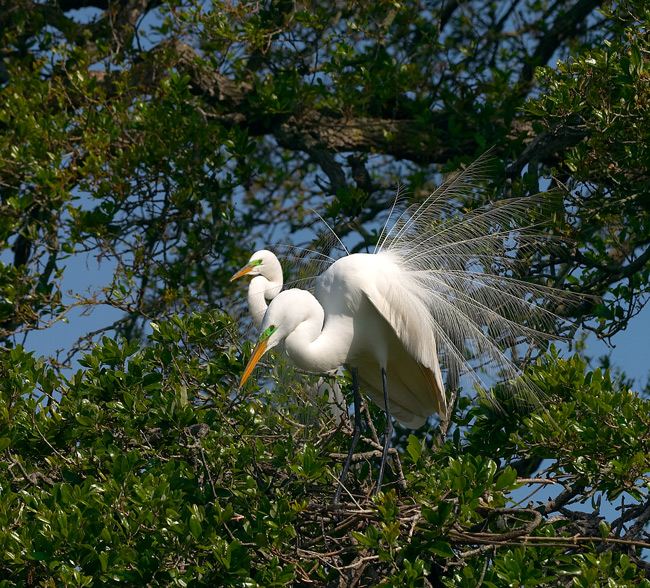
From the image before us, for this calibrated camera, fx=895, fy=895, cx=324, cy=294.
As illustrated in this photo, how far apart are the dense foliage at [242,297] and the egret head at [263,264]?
30cm

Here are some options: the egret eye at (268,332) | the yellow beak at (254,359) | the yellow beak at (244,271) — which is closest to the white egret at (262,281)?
the yellow beak at (244,271)

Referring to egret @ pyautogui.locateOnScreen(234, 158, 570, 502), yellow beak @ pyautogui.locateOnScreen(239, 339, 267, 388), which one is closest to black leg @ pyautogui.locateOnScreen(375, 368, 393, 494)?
egret @ pyautogui.locateOnScreen(234, 158, 570, 502)

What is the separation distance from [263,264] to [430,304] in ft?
4.15

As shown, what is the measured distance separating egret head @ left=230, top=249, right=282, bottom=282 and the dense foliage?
298mm

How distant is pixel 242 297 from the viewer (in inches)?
212

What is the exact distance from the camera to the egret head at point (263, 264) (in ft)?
16.5

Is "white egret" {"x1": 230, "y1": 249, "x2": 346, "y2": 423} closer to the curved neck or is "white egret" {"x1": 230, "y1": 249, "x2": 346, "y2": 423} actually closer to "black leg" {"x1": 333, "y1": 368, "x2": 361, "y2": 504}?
"black leg" {"x1": 333, "y1": 368, "x2": 361, "y2": 504}

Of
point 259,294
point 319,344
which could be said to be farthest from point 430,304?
point 259,294

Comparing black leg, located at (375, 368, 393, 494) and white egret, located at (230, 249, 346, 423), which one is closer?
black leg, located at (375, 368, 393, 494)

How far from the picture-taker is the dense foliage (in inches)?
112

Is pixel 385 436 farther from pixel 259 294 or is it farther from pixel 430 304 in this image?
pixel 259 294

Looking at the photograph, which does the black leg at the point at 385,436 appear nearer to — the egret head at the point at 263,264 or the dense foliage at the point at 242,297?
the dense foliage at the point at 242,297

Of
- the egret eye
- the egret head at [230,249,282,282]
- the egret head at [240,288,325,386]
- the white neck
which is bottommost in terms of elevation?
the egret eye

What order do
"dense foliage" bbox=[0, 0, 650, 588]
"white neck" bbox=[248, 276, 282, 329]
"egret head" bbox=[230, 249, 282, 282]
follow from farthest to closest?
"egret head" bbox=[230, 249, 282, 282], "white neck" bbox=[248, 276, 282, 329], "dense foliage" bbox=[0, 0, 650, 588]
